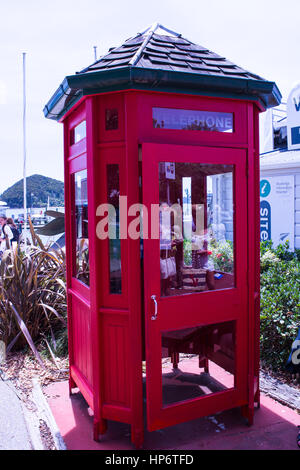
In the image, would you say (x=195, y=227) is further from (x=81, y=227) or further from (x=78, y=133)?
(x=78, y=133)

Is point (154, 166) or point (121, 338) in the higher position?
point (154, 166)

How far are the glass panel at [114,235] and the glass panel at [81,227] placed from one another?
0.35 m

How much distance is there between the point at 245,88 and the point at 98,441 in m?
2.88

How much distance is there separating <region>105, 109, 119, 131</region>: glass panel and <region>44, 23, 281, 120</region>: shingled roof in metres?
0.18

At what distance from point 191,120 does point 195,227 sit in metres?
1.13

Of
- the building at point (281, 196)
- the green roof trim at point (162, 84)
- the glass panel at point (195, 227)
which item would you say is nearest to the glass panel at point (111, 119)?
the green roof trim at point (162, 84)

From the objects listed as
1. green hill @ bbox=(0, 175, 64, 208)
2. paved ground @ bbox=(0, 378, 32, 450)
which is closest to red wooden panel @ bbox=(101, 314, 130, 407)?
paved ground @ bbox=(0, 378, 32, 450)

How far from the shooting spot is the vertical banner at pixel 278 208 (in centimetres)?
903

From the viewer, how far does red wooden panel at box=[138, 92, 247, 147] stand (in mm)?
2881

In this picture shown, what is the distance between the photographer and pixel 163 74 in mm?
2744

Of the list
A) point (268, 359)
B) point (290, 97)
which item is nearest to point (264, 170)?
point (290, 97)
